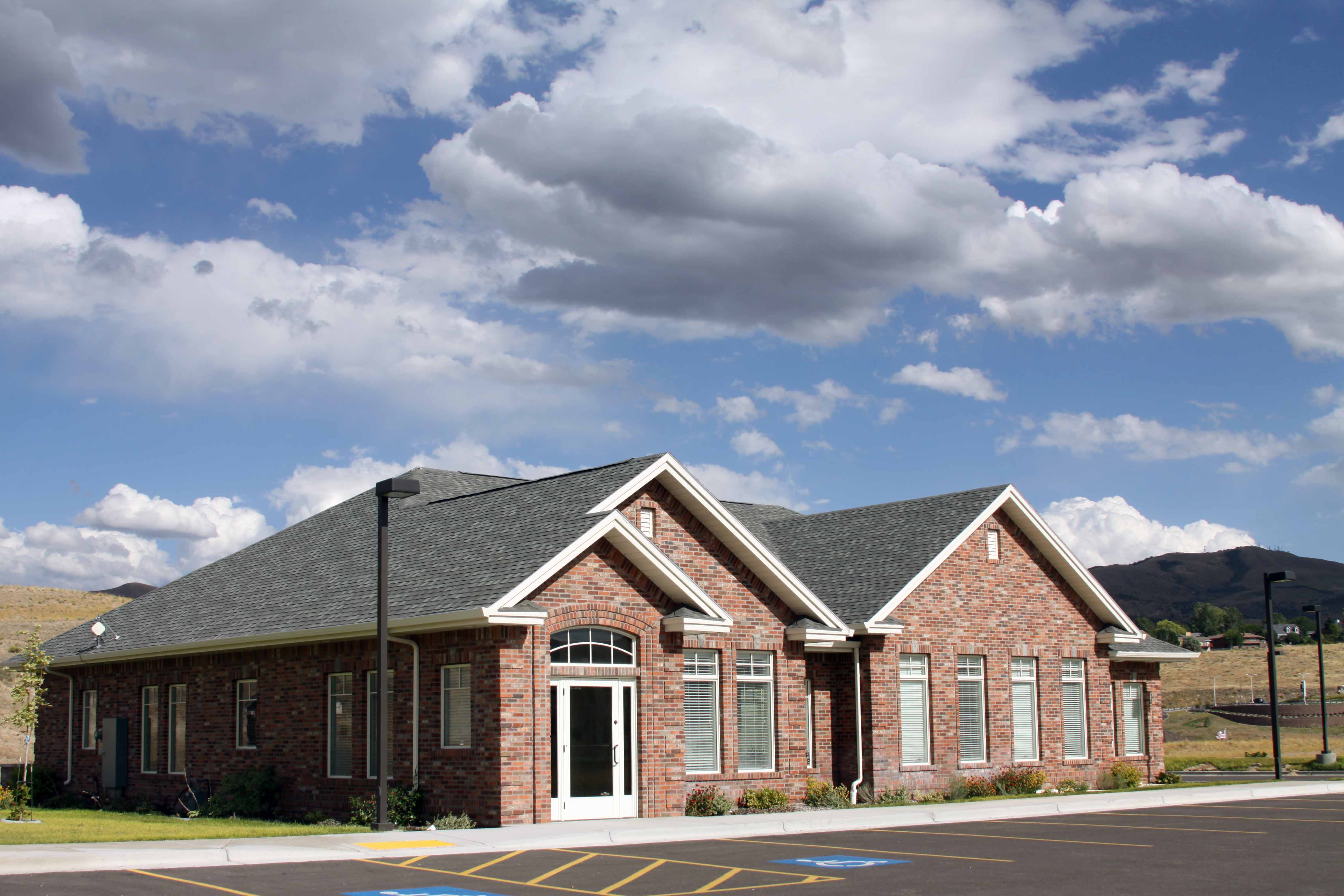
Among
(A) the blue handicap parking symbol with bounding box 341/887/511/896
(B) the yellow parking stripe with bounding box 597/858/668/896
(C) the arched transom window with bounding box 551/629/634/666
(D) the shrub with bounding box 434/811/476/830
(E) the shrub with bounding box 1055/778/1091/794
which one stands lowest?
(E) the shrub with bounding box 1055/778/1091/794

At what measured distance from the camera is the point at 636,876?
14.8 metres

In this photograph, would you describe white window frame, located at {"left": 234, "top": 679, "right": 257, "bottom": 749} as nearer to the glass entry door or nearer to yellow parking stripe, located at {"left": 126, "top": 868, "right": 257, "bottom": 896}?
the glass entry door

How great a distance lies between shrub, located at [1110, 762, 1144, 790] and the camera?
30609 mm

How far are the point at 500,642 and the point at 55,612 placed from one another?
270 feet

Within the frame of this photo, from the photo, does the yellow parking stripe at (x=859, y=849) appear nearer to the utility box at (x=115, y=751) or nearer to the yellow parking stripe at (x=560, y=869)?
the yellow parking stripe at (x=560, y=869)

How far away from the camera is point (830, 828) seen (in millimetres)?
21094

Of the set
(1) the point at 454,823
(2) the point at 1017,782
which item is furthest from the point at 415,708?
(2) the point at 1017,782

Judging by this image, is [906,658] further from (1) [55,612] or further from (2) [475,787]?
(1) [55,612]

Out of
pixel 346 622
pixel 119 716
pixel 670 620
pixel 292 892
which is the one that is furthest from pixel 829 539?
pixel 292 892

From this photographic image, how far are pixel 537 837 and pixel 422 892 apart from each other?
5235mm

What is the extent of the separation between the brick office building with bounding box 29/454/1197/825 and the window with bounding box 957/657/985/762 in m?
0.06

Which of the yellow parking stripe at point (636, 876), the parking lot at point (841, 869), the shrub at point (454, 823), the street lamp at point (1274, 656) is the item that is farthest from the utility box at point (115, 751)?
the street lamp at point (1274, 656)

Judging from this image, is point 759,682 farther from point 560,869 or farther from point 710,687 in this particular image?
point 560,869

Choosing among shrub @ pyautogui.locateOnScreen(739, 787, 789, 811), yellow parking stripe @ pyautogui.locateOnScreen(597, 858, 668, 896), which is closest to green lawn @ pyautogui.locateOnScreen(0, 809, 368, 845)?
yellow parking stripe @ pyautogui.locateOnScreen(597, 858, 668, 896)
